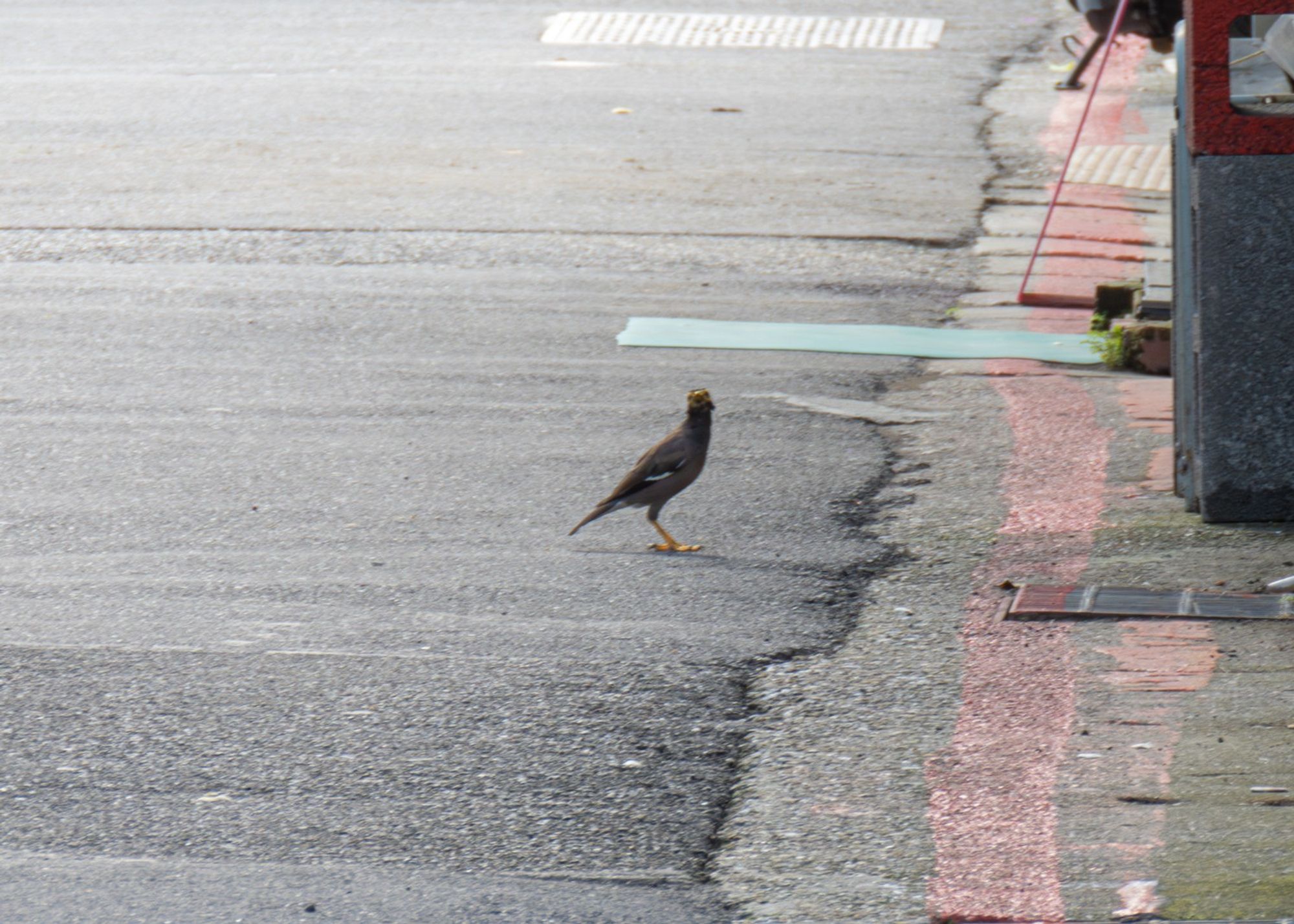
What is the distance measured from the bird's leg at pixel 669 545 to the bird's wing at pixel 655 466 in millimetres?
161

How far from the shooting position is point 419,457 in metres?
7.38

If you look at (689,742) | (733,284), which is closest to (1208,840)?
(689,742)

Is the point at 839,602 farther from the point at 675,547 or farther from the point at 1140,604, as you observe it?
the point at 1140,604

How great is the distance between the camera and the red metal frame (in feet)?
20.4

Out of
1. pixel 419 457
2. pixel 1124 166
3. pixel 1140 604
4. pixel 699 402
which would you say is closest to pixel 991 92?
pixel 1124 166

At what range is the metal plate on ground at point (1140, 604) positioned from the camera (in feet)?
18.1

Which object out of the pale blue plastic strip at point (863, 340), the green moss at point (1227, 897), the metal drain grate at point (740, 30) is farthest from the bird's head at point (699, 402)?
the metal drain grate at point (740, 30)

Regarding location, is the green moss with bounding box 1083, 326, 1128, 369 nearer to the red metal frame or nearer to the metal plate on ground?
the red metal frame

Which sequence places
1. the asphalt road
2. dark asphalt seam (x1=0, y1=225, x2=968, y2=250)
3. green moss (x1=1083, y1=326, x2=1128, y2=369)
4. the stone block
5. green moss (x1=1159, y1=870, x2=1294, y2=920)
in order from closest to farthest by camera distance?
green moss (x1=1159, y1=870, x2=1294, y2=920) < the asphalt road < the stone block < green moss (x1=1083, y1=326, x2=1128, y2=369) < dark asphalt seam (x1=0, y1=225, x2=968, y2=250)

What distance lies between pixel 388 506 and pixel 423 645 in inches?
58.5

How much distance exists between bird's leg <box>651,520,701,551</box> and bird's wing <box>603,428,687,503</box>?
0.16 m

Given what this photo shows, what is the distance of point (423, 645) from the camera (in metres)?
5.36

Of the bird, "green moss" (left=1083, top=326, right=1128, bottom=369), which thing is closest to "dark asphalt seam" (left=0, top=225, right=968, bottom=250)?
"green moss" (left=1083, top=326, right=1128, bottom=369)

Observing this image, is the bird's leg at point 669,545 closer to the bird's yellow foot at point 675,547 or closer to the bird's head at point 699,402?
the bird's yellow foot at point 675,547
